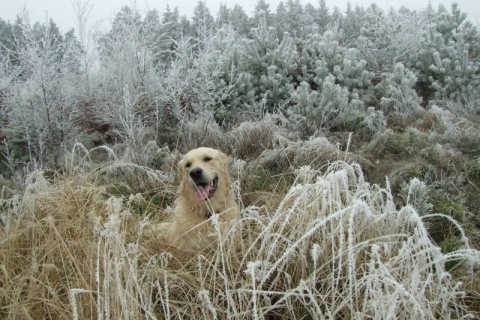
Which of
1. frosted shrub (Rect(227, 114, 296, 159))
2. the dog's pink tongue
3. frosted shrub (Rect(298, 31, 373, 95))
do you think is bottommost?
frosted shrub (Rect(227, 114, 296, 159))

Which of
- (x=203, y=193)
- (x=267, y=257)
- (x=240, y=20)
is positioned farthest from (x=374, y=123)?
(x=240, y=20)

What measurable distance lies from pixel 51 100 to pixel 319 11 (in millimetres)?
19035

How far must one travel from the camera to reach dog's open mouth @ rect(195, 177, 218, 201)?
357 cm

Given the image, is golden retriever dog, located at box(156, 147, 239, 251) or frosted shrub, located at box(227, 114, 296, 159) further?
frosted shrub, located at box(227, 114, 296, 159)

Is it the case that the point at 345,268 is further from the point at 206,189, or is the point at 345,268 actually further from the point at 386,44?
the point at 386,44

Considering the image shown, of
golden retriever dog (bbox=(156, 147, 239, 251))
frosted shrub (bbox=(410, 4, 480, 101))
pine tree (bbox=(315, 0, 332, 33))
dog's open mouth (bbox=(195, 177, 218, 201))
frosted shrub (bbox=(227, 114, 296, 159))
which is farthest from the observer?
pine tree (bbox=(315, 0, 332, 33))

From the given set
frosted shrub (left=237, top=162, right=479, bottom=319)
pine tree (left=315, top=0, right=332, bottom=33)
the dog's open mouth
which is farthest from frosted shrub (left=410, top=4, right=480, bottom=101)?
pine tree (left=315, top=0, right=332, bottom=33)

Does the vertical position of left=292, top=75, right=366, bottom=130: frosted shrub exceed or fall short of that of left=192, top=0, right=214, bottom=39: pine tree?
it falls short

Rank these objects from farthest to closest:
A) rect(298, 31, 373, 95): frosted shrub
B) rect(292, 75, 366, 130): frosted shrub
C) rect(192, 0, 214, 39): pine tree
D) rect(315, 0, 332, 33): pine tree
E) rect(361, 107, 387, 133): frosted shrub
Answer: rect(315, 0, 332, 33): pine tree, rect(192, 0, 214, 39): pine tree, rect(298, 31, 373, 95): frosted shrub, rect(292, 75, 366, 130): frosted shrub, rect(361, 107, 387, 133): frosted shrub

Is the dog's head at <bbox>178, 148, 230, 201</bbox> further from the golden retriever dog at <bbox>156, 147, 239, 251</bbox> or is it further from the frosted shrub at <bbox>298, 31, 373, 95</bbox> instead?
the frosted shrub at <bbox>298, 31, 373, 95</bbox>

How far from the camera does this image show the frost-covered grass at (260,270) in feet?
6.96

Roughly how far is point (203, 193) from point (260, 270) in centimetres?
130

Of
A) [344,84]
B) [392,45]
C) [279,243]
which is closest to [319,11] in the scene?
[392,45]

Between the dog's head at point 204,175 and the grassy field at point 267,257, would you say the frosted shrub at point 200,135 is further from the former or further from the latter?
the dog's head at point 204,175
